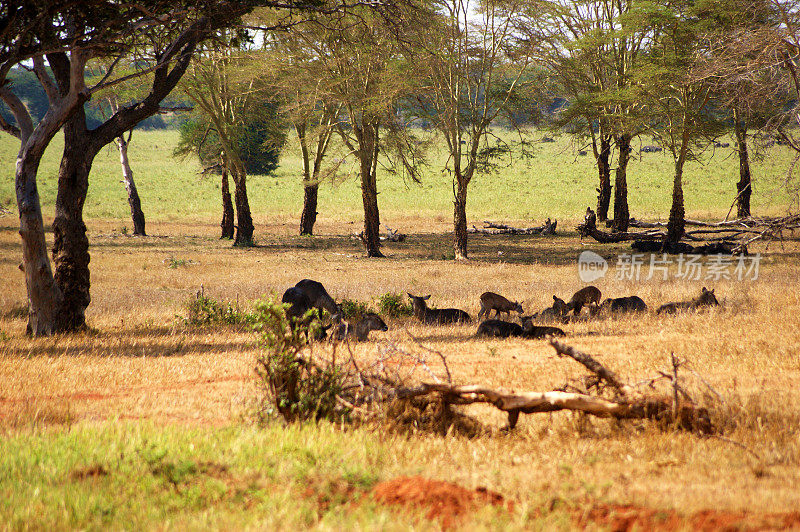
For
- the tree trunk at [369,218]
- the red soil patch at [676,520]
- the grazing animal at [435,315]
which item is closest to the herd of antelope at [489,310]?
the grazing animal at [435,315]

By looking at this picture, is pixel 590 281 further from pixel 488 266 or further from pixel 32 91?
pixel 32 91

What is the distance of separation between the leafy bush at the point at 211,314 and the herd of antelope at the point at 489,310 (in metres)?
1.10

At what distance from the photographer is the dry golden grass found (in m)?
3.79

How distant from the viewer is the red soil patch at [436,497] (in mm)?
3195

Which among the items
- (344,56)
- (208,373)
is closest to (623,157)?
(344,56)

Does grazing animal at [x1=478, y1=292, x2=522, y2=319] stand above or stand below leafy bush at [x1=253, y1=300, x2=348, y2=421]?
below

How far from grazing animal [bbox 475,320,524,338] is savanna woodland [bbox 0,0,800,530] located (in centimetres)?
5

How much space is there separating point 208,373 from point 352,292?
253 inches

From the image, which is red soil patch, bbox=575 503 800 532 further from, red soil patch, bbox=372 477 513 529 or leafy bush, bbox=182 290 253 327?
leafy bush, bbox=182 290 253 327

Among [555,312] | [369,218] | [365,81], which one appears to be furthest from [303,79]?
[555,312]

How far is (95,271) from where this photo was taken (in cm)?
1856

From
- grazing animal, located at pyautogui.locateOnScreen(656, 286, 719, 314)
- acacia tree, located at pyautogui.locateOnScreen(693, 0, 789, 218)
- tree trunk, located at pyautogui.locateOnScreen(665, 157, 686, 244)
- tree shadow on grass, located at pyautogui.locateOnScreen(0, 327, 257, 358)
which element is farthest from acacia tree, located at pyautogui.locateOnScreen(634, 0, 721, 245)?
tree shadow on grass, located at pyautogui.locateOnScreen(0, 327, 257, 358)

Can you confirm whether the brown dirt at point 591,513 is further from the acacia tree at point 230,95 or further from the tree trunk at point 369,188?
the acacia tree at point 230,95

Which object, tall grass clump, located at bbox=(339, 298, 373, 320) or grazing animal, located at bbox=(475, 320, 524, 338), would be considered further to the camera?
tall grass clump, located at bbox=(339, 298, 373, 320)
